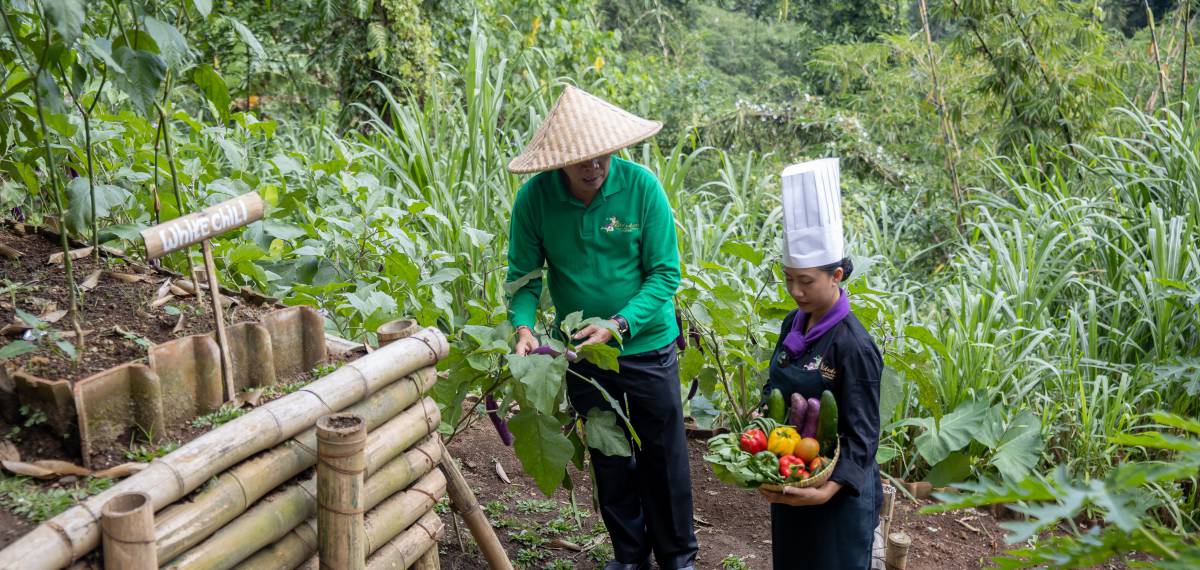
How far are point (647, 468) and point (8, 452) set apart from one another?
193cm

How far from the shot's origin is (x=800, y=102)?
9250mm

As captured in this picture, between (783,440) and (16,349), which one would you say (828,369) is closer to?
(783,440)

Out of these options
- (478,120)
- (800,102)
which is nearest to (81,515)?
(478,120)

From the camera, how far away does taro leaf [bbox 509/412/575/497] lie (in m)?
2.99

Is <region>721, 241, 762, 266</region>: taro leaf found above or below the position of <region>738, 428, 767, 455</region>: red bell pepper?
above

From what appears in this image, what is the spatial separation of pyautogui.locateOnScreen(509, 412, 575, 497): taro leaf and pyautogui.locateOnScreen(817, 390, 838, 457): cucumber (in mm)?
829

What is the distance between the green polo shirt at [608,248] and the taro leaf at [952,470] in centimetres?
149

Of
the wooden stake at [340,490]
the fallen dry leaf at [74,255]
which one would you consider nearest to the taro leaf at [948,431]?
the wooden stake at [340,490]

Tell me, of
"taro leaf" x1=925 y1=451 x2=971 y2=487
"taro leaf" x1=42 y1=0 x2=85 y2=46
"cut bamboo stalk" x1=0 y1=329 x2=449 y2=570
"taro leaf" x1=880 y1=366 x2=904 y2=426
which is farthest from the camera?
"taro leaf" x1=925 y1=451 x2=971 y2=487

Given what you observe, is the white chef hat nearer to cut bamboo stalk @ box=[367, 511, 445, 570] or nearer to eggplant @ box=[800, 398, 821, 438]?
eggplant @ box=[800, 398, 821, 438]

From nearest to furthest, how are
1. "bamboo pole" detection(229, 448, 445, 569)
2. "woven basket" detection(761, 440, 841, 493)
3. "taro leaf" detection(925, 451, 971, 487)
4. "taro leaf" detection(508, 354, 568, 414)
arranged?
"bamboo pole" detection(229, 448, 445, 569)
"woven basket" detection(761, 440, 841, 493)
"taro leaf" detection(508, 354, 568, 414)
"taro leaf" detection(925, 451, 971, 487)

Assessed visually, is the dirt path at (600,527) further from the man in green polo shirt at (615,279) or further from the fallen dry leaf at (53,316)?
the fallen dry leaf at (53,316)

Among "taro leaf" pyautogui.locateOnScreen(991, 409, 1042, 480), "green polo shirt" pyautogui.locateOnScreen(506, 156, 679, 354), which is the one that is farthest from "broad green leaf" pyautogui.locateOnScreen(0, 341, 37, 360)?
"taro leaf" pyautogui.locateOnScreen(991, 409, 1042, 480)

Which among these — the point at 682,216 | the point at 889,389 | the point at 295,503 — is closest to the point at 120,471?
the point at 295,503
